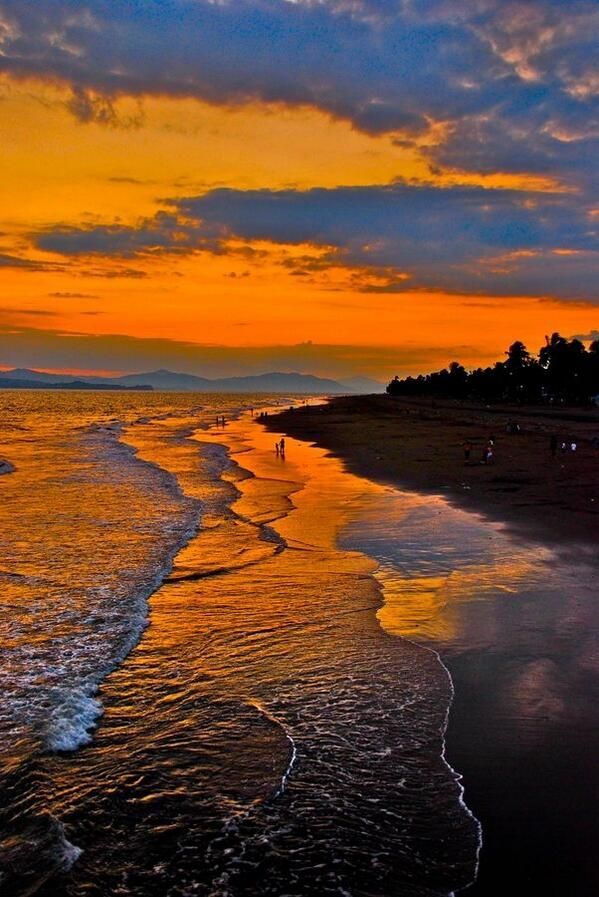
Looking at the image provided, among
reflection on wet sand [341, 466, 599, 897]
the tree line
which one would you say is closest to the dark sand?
reflection on wet sand [341, 466, 599, 897]

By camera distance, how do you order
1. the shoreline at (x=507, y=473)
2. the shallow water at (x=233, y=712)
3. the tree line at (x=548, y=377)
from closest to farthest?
the shallow water at (x=233, y=712) < the shoreline at (x=507, y=473) < the tree line at (x=548, y=377)

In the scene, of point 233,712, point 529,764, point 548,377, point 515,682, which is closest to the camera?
point 529,764

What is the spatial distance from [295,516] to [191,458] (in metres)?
24.0

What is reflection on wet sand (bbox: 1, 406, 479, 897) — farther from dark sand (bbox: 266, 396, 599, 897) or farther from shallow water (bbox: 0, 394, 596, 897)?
dark sand (bbox: 266, 396, 599, 897)

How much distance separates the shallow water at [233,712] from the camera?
5.97m

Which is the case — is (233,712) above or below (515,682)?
below

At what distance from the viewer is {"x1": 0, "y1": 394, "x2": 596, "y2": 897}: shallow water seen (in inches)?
235

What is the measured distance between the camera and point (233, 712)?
8641 millimetres

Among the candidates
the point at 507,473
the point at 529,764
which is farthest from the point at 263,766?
the point at 507,473

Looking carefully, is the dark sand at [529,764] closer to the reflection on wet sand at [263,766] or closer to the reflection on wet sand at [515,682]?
the reflection on wet sand at [515,682]

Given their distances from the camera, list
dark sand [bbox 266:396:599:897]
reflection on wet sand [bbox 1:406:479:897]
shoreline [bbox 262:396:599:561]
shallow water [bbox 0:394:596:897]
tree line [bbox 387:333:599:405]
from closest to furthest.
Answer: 1. dark sand [bbox 266:396:599:897]
2. reflection on wet sand [bbox 1:406:479:897]
3. shallow water [bbox 0:394:596:897]
4. shoreline [bbox 262:396:599:561]
5. tree line [bbox 387:333:599:405]

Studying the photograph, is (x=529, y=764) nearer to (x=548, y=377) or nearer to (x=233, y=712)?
(x=233, y=712)

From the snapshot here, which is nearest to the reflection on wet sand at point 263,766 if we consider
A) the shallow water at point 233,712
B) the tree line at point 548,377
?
the shallow water at point 233,712

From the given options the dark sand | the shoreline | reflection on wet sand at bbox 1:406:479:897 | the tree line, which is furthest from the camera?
the tree line
